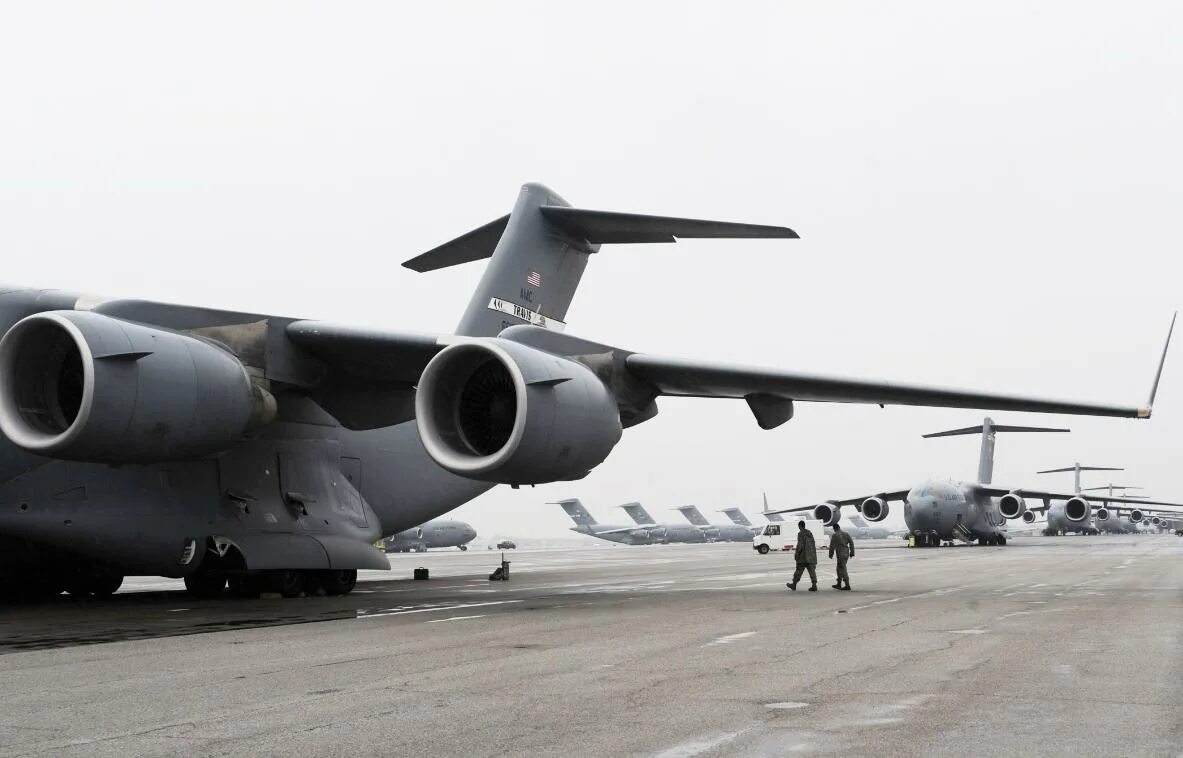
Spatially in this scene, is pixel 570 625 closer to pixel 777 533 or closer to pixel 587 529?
pixel 777 533

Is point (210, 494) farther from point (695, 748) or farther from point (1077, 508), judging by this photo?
point (1077, 508)

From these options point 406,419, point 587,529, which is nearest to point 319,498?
point 406,419

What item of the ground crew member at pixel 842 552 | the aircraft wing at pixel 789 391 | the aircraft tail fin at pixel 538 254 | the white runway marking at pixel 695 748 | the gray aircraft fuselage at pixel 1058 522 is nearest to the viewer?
the white runway marking at pixel 695 748

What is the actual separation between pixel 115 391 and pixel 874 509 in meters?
43.2

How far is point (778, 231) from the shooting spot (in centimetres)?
1419

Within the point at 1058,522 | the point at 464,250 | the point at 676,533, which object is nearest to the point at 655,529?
the point at 676,533

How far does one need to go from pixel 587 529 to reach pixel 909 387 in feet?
250

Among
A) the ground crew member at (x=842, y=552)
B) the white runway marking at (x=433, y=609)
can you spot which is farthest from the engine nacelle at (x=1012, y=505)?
the white runway marking at (x=433, y=609)

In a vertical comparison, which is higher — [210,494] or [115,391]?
[115,391]

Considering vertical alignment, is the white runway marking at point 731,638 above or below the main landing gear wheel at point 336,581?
above

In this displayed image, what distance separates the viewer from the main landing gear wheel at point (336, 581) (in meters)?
15.6

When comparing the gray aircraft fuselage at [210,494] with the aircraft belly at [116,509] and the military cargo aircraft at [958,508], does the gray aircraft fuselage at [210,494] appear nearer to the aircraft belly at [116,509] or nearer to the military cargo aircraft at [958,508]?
the aircraft belly at [116,509]

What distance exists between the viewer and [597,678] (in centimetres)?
700

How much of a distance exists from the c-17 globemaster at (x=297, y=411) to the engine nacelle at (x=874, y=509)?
3560 centimetres
